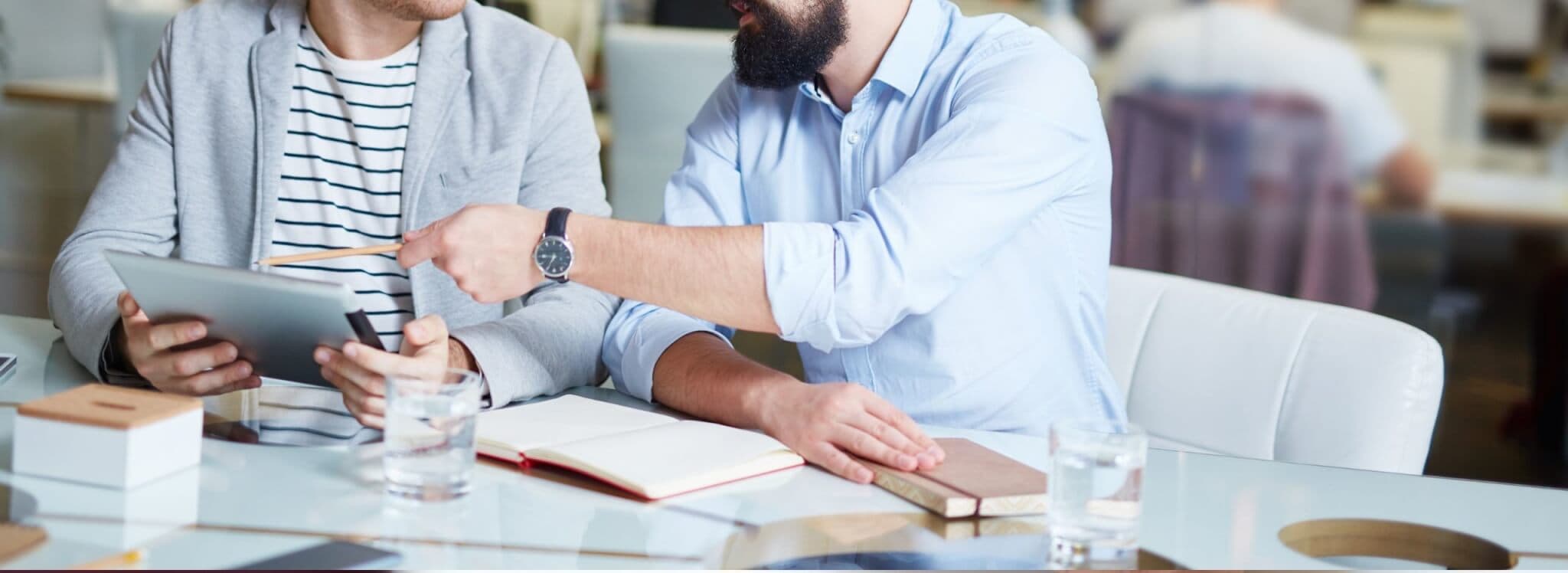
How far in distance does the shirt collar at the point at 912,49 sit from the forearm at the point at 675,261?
1.10ft

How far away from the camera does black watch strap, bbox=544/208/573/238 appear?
3.95 ft

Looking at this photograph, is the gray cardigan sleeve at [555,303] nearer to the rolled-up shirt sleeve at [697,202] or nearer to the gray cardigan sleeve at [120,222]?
the rolled-up shirt sleeve at [697,202]

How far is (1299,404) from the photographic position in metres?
1.46

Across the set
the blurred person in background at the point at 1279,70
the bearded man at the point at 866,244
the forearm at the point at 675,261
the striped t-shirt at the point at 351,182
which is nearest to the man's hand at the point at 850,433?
the bearded man at the point at 866,244

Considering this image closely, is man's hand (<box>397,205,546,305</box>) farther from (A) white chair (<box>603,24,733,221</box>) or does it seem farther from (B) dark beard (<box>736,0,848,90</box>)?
(A) white chair (<box>603,24,733,221</box>)

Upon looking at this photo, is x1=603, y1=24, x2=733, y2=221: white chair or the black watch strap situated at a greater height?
the black watch strap

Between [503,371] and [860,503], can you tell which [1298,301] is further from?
[503,371]

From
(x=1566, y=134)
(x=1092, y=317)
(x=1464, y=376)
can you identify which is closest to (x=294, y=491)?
(x=1092, y=317)

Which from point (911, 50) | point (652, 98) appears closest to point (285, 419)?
point (911, 50)

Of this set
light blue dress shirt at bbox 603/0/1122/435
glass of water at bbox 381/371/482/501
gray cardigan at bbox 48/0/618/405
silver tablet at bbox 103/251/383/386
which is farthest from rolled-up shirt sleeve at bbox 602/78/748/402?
glass of water at bbox 381/371/482/501

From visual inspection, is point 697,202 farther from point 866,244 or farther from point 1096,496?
point 1096,496

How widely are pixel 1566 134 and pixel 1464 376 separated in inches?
28.6

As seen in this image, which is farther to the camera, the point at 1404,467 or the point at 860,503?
the point at 1404,467

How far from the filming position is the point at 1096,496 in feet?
3.09
